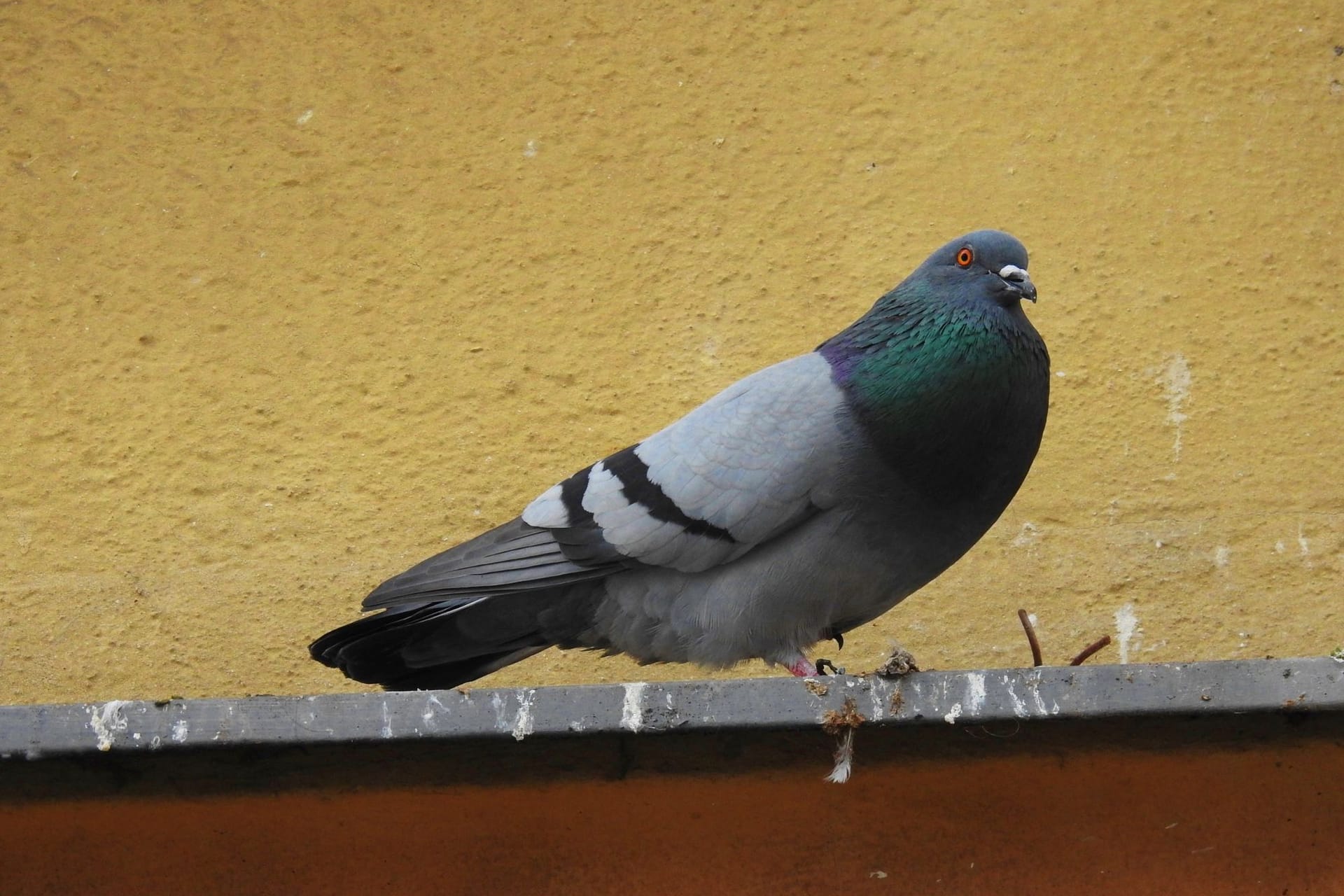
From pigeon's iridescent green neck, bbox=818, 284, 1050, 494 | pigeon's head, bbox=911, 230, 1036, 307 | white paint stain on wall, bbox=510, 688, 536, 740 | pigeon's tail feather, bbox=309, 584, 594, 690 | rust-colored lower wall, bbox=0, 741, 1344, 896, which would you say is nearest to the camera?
white paint stain on wall, bbox=510, 688, 536, 740

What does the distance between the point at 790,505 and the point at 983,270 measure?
0.63m

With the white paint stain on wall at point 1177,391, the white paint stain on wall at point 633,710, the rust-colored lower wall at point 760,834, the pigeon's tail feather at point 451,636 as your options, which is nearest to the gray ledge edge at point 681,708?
the white paint stain on wall at point 633,710

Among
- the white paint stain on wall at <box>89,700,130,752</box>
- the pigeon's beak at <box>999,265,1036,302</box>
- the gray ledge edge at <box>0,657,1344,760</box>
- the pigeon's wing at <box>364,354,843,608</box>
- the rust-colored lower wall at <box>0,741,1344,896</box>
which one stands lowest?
the rust-colored lower wall at <box>0,741,1344,896</box>

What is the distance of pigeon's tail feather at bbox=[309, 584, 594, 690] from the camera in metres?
3.22

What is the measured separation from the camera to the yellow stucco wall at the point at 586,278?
3.80 m

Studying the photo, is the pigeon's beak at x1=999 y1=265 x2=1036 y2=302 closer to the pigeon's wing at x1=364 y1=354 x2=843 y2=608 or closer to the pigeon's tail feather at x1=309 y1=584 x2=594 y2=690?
the pigeon's wing at x1=364 y1=354 x2=843 y2=608

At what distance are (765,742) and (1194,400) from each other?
173cm

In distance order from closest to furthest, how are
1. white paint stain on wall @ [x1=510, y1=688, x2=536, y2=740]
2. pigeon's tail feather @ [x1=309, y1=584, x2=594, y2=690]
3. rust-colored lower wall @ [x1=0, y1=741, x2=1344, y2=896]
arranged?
white paint stain on wall @ [x1=510, y1=688, x2=536, y2=740] → rust-colored lower wall @ [x1=0, y1=741, x2=1344, y2=896] → pigeon's tail feather @ [x1=309, y1=584, x2=594, y2=690]

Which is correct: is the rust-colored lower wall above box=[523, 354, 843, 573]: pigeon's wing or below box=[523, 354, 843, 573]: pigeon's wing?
below

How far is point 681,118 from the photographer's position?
414cm

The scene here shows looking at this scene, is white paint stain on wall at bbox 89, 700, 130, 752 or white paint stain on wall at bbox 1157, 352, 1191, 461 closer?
white paint stain on wall at bbox 89, 700, 130, 752

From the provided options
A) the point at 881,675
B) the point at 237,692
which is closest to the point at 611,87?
the point at 237,692

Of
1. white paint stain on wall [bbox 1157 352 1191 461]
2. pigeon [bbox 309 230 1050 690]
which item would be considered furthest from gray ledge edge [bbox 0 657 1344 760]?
white paint stain on wall [bbox 1157 352 1191 461]

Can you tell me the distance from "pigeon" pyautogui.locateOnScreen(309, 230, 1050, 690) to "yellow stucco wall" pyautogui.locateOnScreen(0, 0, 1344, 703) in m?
0.64
